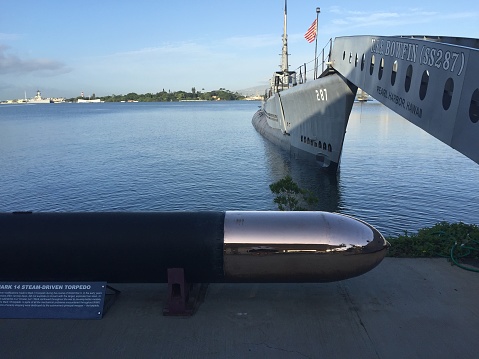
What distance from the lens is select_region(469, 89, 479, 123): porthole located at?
8.31 metres

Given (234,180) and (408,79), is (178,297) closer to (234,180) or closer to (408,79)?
(408,79)

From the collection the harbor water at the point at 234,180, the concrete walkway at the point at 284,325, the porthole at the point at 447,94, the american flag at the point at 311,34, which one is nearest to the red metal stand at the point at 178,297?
the concrete walkway at the point at 284,325

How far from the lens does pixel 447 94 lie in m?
9.91

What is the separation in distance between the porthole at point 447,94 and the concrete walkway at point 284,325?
13.8ft

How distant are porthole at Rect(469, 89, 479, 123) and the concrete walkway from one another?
133 inches

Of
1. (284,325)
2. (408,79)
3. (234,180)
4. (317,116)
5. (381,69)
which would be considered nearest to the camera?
(284,325)

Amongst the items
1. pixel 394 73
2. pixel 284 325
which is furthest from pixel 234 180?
pixel 284 325

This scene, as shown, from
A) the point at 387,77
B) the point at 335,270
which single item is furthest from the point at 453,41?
the point at 335,270

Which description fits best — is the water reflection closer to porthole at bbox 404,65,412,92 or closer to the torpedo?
porthole at bbox 404,65,412,92

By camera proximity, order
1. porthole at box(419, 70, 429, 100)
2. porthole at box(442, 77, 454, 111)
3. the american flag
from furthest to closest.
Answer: the american flag
porthole at box(419, 70, 429, 100)
porthole at box(442, 77, 454, 111)

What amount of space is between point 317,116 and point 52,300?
30.3 metres

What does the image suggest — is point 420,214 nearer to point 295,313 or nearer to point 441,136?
point 441,136

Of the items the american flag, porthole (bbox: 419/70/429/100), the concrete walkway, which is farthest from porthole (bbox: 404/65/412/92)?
the american flag

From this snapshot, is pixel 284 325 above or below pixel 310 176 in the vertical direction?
above
